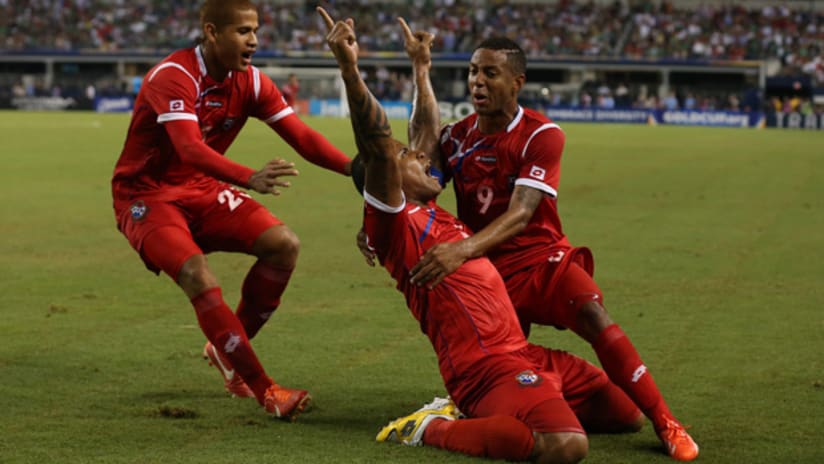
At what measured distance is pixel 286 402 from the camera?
21.4ft

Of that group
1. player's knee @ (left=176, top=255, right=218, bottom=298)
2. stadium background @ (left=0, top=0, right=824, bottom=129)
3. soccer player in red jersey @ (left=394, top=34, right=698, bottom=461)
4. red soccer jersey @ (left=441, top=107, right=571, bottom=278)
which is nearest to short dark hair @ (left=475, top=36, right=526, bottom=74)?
soccer player in red jersey @ (left=394, top=34, right=698, bottom=461)

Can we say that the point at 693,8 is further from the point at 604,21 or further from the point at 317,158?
the point at 317,158

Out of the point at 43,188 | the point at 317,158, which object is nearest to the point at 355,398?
the point at 317,158

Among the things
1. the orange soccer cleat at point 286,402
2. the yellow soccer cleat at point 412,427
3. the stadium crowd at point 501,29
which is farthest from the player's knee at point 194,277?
the stadium crowd at point 501,29

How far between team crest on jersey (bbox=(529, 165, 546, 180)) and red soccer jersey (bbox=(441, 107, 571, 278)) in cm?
3

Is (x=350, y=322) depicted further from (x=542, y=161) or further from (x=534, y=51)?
(x=534, y=51)

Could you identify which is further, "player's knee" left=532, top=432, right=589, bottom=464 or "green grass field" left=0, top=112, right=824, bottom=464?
"green grass field" left=0, top=112, right=824, bottom=464

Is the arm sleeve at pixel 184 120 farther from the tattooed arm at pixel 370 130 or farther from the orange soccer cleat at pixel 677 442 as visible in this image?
the orange soccer cleat at pixel 677 442

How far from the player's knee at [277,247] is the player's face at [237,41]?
1.00 metres

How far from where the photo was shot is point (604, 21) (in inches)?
2721

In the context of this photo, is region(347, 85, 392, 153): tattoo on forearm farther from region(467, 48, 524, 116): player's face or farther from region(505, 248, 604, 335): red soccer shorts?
region(505, 248, 604, 335): red soccer shorts

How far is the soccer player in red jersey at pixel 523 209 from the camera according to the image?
20.6 feet

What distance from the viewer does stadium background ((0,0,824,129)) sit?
198 feet

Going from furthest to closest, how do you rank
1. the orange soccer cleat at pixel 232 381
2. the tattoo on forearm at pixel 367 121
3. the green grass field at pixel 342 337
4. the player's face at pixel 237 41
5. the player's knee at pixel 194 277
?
the orange soccer cleat at pixel 232 381 → the player's face at pixel 237 41 → the player's knee at pixel 194 277 → the green grass field at pixel 342 337 → the tattoo on forearm at pixel 367 121
